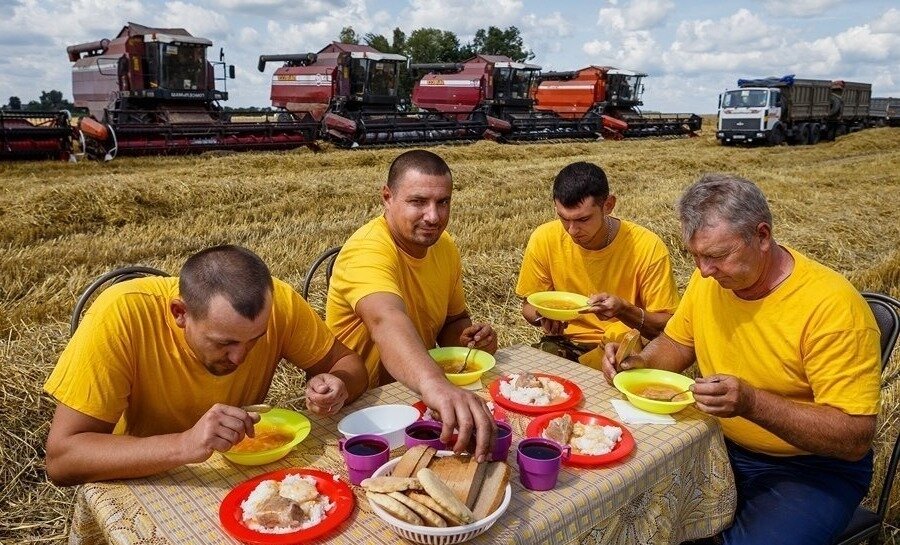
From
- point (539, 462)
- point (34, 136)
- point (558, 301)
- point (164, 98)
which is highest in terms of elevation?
point (164, 98)

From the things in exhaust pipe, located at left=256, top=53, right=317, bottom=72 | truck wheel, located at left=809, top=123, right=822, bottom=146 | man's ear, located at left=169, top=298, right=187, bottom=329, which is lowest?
man's ear, located at left=169, top=298, right=187, bottom=329

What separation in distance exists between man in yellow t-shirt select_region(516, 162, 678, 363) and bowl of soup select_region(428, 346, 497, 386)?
92 cm

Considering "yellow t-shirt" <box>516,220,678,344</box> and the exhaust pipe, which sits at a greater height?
the exhaust pipe

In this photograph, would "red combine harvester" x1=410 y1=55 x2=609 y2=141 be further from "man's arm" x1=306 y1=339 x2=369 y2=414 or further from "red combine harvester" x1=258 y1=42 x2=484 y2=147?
"man's arm" x1=306 y1=339 x2=369 y2=414

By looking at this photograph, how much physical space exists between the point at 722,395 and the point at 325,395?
1.37m

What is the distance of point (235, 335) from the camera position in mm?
2115

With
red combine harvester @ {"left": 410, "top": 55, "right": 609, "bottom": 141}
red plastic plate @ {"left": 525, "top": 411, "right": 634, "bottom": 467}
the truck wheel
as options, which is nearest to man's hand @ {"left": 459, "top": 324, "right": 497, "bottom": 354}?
red plastic plate @ {"left": 525, "top": 411, "right": 634, "bottom": 467}

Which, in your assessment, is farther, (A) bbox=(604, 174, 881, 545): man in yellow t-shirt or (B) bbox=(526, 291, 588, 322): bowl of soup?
(B) bbox=(526, 291, 588, 322): bowl of soup

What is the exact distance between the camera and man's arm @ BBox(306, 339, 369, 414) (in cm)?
236

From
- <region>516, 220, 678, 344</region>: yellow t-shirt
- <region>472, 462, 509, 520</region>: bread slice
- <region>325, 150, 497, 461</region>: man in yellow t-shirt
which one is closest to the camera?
<region>472, 462, 509, 520</region>: bread slice

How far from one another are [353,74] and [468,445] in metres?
23.1

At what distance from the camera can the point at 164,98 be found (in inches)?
750

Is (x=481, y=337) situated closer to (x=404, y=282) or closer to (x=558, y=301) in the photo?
(x=404, y=282)

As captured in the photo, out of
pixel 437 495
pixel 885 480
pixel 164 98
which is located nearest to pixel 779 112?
pixel 164 98
